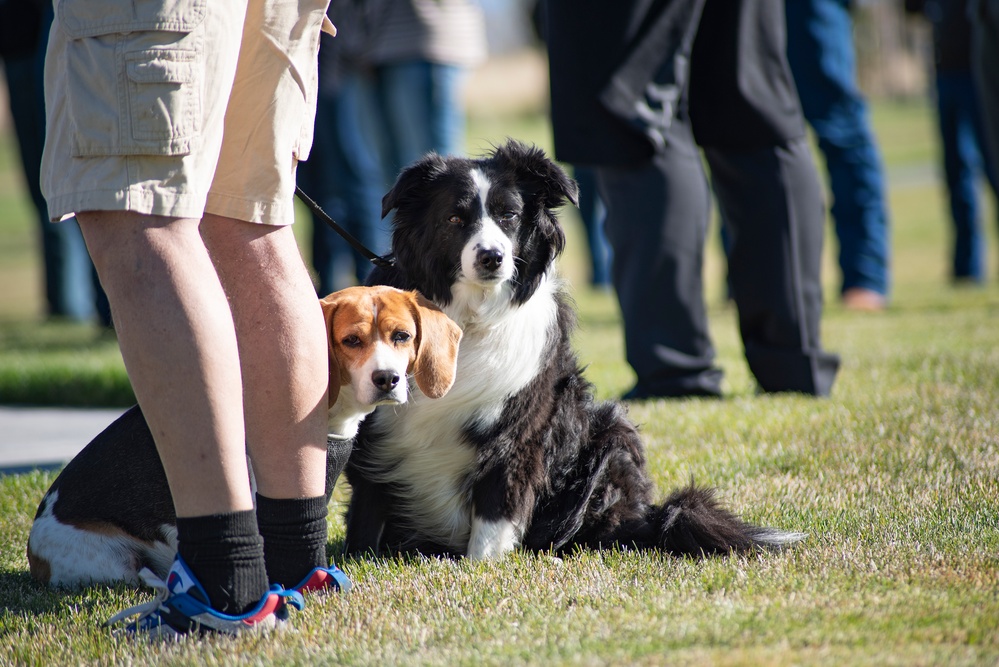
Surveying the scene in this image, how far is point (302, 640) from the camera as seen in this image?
2.02 m

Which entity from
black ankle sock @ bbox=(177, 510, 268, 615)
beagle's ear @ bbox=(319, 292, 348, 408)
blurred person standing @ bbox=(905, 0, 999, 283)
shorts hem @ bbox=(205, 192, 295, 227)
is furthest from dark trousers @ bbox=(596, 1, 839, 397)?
blurred person standing @ bbox=(905, 0, 999, 283)

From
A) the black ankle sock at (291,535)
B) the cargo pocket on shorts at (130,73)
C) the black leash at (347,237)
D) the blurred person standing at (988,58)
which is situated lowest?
the black ankle sock at (291,535)

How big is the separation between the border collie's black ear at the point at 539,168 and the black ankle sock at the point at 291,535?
4.07ft

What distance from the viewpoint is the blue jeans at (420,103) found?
21.2 ft

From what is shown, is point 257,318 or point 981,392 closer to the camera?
point 257,318

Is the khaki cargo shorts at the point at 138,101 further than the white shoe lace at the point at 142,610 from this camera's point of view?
No

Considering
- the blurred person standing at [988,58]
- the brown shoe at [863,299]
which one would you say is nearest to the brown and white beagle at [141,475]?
the blurred person standing at [988,58]

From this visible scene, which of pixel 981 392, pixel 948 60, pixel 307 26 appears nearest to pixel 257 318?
pixel 307 26

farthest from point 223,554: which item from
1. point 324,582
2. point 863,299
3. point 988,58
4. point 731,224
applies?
point 863,299

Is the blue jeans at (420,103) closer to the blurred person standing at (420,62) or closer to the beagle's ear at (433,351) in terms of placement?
the blurred person standing at (420,62)

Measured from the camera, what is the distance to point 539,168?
3.07 meters

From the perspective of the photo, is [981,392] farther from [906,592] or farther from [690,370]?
[906,592]

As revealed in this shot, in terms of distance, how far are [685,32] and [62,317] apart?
7.95 m

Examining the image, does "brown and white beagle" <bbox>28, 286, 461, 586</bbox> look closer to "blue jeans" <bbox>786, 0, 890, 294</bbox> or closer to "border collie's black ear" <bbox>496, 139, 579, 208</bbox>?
"border collie's black ear" <bbox>496, 139, 579, 208</bbox>
